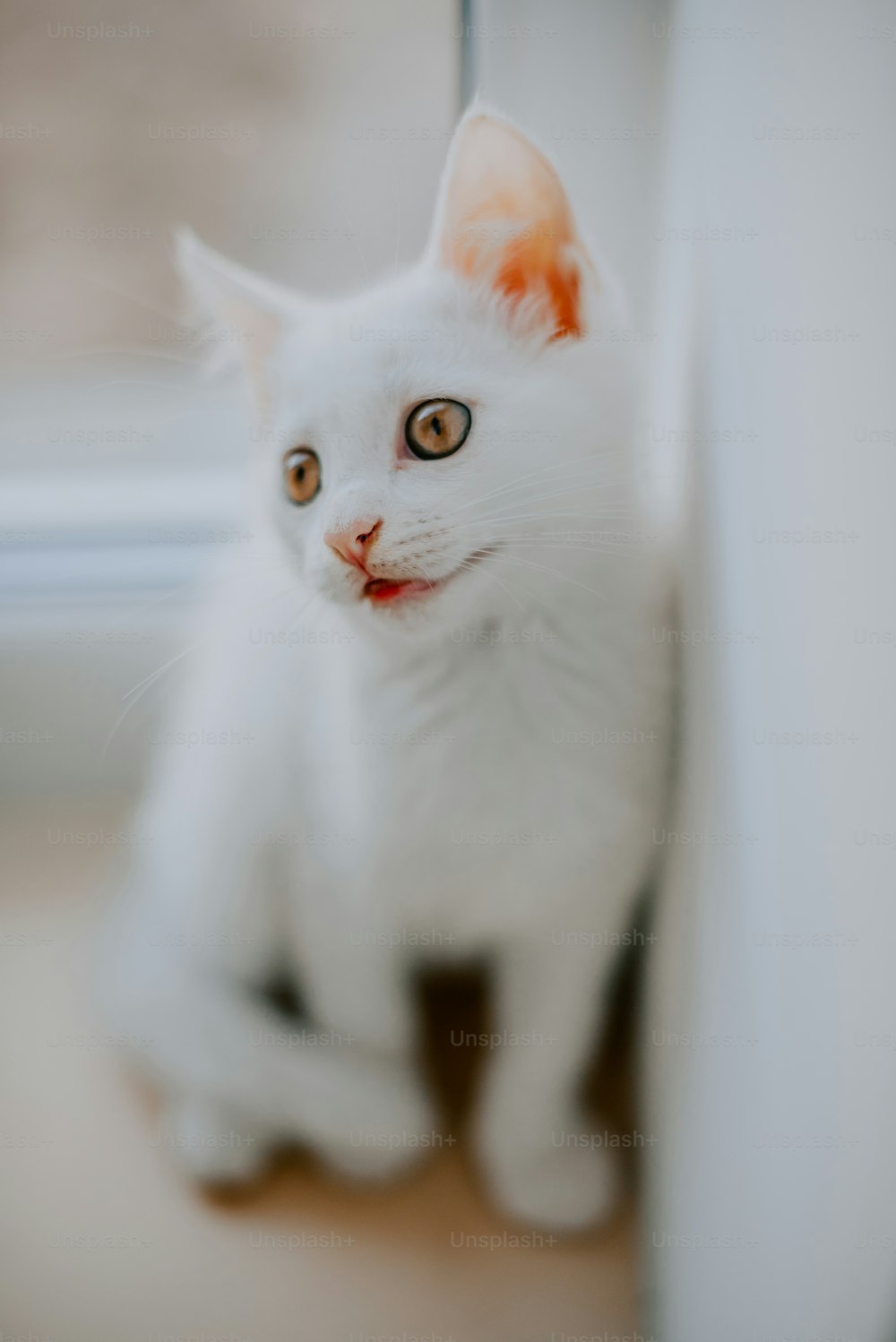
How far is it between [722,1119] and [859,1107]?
21cm

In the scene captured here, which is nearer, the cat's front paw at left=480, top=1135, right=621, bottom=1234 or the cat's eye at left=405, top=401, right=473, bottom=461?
the cat's eye at left=405, top=401, right=473, bottom=461

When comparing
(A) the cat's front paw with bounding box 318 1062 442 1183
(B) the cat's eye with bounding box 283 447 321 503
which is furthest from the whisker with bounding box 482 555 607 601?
(A) the cat's front paw with bounding box 318 1062 442 1183

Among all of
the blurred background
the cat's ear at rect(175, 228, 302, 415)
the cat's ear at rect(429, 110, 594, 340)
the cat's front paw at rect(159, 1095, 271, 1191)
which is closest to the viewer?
the blurred background

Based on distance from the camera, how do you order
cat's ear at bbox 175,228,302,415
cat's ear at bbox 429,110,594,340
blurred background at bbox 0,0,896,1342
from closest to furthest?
blurred background at bbox 0,0,896,1342 < cat's ear at bbox 429,110,594,340 < cat's ear at bbox 175,228,302,415

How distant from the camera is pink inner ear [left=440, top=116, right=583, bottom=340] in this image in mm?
503

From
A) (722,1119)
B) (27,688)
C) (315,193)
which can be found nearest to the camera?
(722,1119)

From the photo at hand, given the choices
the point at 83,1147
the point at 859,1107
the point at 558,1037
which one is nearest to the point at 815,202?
the point at 859,1107

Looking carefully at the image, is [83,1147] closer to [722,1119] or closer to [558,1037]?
[558,1037]

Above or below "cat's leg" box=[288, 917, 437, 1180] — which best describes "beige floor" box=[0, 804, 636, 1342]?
below

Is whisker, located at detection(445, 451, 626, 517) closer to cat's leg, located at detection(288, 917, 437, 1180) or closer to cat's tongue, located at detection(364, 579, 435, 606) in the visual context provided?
cat's tongue, located at detection(364, 579, 435, 606)

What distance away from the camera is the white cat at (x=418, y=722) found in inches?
21.5

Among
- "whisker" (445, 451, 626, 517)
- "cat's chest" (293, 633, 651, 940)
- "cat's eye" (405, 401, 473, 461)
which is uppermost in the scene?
"cat's eye" (405, 401, 473, 461)

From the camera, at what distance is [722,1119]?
0.51 metres

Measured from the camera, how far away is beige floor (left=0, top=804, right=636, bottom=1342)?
0.64 meters
